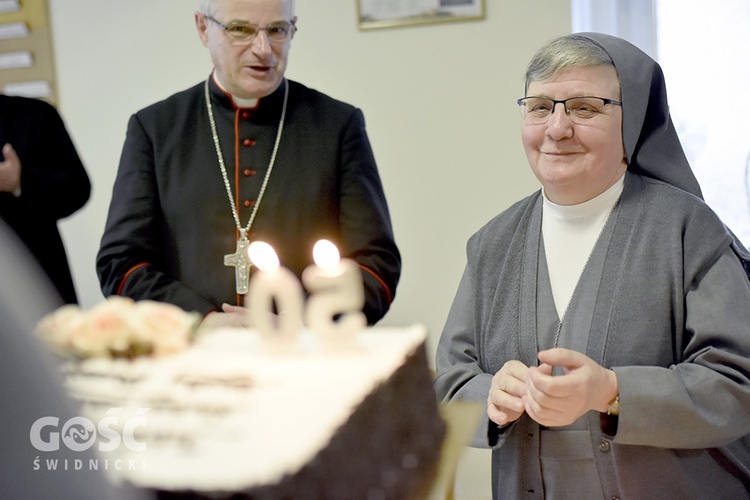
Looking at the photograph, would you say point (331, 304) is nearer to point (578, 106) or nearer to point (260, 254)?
point (260, 254)

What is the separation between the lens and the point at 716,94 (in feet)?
7.03

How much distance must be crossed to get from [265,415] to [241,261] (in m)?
0.67

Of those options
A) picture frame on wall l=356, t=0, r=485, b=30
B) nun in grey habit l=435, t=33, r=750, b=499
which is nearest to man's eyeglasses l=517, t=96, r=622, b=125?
nun in grey habit l=435, t=33, r=750, b=499

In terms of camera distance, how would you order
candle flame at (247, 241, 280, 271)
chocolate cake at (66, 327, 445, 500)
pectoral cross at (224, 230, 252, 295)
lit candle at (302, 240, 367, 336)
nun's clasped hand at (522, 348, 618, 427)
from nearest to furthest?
1. chocolate cake at (66, 327, 445, 500)
2. lit candle at (302, 240, 367, 336)
3. nun's clasped hand at (522, 348, 618, 427)
4. candle flame at (247, 241, 280, 271)
5. pectoral cross at (224, 230, 252, 295)

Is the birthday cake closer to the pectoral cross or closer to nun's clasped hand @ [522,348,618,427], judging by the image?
nun's clasped hand @ [522,348,618,427]

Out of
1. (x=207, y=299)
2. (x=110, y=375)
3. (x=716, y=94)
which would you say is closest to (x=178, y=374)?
(x=110, y=375)

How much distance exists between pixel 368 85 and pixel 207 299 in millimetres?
855

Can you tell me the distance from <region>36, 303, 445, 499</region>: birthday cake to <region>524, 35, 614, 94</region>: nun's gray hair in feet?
2.07

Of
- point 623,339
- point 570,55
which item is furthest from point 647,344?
point 570,55

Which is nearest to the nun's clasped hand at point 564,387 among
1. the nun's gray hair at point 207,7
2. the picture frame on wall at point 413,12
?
the nun's gray hair at point 207,7

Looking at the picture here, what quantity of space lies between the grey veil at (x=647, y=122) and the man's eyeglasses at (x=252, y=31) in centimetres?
52

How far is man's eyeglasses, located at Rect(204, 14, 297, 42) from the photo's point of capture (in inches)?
51.0

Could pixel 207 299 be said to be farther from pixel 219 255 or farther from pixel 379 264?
pixel 379 264

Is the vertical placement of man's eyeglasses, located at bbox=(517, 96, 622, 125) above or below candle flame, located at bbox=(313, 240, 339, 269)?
above
